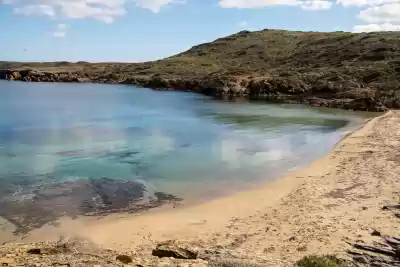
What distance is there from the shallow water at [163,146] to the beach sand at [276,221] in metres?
2.11

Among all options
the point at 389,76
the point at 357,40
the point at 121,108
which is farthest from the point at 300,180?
the point at 357,40

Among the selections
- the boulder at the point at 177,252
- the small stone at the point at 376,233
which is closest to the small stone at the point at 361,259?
the small stone at the point at 376,233

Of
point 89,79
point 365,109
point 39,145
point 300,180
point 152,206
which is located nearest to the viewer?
point 152,206

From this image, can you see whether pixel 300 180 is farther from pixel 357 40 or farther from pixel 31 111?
pixel 357 40

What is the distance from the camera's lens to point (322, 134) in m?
38.5

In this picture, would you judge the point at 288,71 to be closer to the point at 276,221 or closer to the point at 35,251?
the point at 276,221

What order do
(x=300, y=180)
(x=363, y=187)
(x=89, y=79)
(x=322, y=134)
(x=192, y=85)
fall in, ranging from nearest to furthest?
(x=363, y=187)
(x=300, y=180)
(x=322, y=134)
(x=192, y=85)
(x=89, y=79)

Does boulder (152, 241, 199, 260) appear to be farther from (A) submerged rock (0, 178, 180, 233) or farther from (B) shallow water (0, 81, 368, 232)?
(B) shallow water (0, 81, 368, 232)

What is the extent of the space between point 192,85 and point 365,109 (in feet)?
151

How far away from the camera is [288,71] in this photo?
88.0m

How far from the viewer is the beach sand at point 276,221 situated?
13719 mm

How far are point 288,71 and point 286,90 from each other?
11.8 meters

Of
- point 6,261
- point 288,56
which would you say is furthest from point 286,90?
point 6,261

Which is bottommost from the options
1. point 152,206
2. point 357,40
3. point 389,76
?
point 152,206
